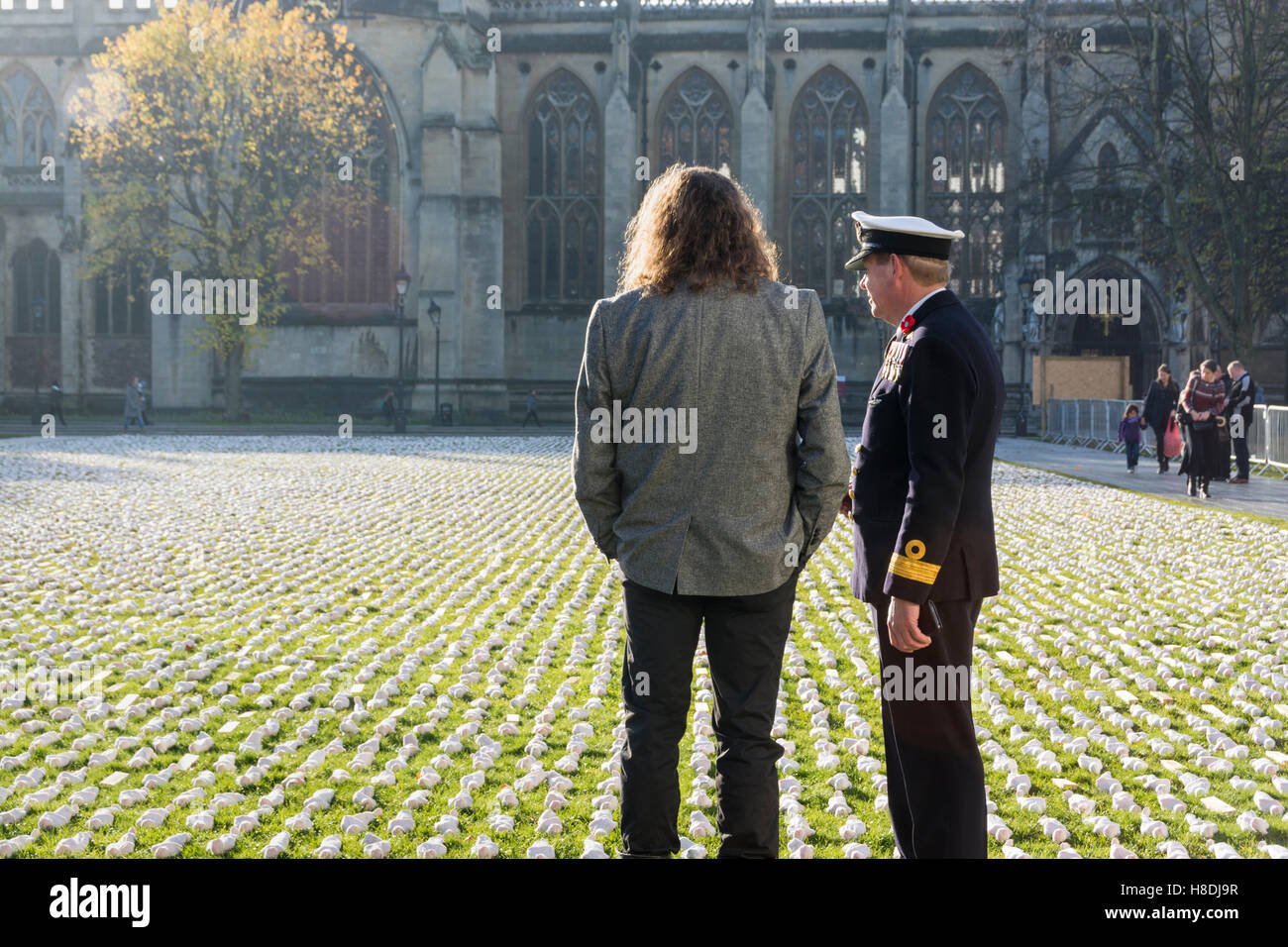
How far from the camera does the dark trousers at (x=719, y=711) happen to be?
3365 mm

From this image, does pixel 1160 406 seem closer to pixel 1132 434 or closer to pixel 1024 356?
pixel 1132 434

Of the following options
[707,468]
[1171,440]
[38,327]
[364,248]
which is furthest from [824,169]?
[707,468]

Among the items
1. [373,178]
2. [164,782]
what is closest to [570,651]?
[164,782]

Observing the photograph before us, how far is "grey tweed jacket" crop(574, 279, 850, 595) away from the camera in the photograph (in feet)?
10.9

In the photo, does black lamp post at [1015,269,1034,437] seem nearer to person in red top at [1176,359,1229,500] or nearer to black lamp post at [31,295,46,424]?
person in red top at [1176,359,1229,500]

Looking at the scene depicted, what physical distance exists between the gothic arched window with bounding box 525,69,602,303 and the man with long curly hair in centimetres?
3707

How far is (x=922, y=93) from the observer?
39.5 metres

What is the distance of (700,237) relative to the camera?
10.8ft

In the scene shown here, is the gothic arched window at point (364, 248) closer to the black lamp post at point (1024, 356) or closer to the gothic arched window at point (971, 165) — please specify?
the gothic arched window at point (971, 165)

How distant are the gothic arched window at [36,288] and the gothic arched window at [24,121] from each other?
3305 millimetres

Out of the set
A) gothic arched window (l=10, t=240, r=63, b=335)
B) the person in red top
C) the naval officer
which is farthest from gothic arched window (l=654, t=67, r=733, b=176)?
the naval officer

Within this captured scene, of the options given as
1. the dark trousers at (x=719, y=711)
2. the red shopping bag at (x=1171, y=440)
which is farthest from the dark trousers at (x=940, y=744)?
the red shopping bag at (x=1171, y=440)
